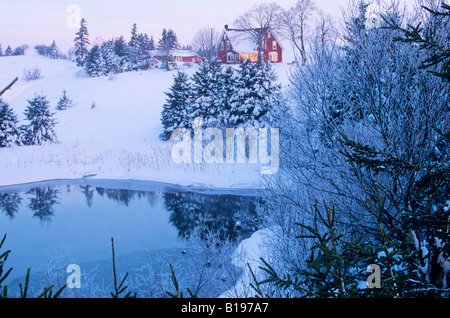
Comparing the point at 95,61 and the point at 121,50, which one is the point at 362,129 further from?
the point at 95,61

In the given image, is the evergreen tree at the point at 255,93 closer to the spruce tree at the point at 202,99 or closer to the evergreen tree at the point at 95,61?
the spruce tree at the point at 202,99

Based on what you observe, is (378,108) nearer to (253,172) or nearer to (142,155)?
(253,172)

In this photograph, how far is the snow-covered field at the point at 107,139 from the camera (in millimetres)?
16172

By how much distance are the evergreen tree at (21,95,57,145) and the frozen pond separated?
4.62 metres

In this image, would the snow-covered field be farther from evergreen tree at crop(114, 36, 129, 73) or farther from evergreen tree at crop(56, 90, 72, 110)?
evergreen tree at crop(114, 36, 129, 73)

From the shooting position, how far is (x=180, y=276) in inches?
277

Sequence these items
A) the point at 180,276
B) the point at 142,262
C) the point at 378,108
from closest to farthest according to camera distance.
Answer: the point at 378,108, the point at 180,276, the point at 142,262

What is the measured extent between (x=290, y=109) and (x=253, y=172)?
7572mm

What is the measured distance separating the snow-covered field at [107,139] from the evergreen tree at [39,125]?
0.71m

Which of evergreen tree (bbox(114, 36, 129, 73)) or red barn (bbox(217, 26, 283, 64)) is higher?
evergreen tree (bbox(114, 36, 129, 73))

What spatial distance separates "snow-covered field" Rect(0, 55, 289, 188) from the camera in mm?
16172

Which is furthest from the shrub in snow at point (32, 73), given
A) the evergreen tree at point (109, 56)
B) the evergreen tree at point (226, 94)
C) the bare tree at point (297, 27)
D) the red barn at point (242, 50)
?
the bare tree at point (297, 27)

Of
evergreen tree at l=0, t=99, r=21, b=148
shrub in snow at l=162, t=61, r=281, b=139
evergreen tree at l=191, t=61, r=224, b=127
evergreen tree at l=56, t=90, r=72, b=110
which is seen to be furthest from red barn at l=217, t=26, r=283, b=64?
evergreen tree at l=56, t=90, r=72, b=110
